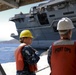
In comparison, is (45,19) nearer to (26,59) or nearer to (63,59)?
(26,59)

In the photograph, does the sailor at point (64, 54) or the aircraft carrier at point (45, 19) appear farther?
the aircraft carrier at point (45, 19)

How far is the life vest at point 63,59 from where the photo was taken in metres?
2.32

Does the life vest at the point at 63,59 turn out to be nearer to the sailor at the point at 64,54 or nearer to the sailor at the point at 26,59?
the sailor at the point at 64,54

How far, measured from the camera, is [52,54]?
97.5 inches

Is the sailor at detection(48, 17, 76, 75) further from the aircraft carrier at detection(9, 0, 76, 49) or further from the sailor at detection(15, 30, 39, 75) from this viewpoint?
the aircraft carrier at detection(9, 0, 76, 49)

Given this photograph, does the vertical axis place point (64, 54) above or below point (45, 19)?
A: above

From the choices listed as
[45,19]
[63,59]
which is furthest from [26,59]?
[45,19]

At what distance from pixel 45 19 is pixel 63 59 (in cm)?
3005

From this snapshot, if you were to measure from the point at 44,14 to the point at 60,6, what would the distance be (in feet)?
13.7

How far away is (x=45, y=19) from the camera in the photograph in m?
32.2

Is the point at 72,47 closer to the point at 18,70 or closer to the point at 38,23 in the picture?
the point at 18,70

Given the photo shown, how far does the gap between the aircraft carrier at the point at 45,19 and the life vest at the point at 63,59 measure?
23.4m

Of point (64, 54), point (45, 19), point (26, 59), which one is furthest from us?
point (45, 19)

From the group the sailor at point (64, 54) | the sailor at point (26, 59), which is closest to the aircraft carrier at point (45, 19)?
the sailor at point (26, 59)
